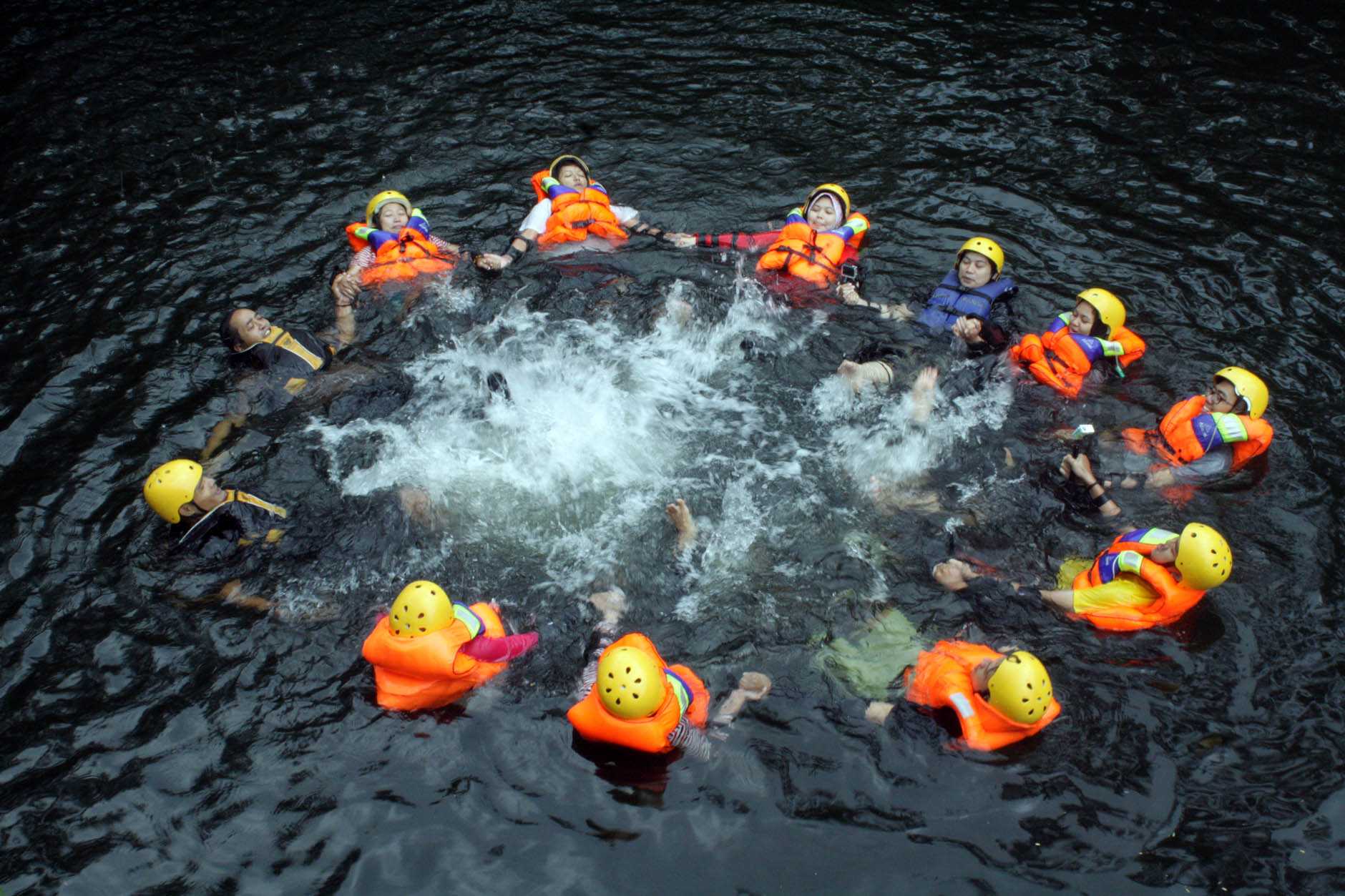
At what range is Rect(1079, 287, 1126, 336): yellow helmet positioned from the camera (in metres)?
8.98

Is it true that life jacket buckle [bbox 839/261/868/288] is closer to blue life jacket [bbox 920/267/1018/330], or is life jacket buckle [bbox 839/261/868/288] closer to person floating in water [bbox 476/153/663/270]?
blue life jacket [bbox 920/267/1018/330]

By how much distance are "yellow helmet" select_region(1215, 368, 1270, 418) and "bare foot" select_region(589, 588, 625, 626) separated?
5642 millimetres

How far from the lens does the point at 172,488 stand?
24.4ft

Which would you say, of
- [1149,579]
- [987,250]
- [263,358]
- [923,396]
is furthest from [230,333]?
[1149,579]

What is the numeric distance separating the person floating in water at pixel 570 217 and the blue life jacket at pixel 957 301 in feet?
11.4

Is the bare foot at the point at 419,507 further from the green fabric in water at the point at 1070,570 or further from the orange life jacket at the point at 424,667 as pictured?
the green fabric in water at the point at 1070,570

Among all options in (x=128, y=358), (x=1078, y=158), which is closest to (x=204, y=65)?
(x=128, y=358)

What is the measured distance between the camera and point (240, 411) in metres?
9.09

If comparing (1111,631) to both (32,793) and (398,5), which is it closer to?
(32,793)

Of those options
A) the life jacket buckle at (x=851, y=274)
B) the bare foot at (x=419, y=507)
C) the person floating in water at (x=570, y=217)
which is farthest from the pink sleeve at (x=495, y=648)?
the life jacket buckle at (x=851, y=274)

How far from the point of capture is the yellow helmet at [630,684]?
580 centimetres

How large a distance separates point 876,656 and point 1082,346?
410 centimetres

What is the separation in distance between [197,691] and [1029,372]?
25.9 ft

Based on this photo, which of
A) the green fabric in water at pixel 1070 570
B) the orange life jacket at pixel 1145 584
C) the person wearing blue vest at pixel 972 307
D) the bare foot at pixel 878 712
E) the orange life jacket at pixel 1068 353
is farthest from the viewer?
the person wearing blue vest at pixel 972 307
